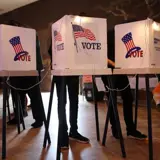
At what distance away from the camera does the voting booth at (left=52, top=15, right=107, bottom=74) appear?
1.57m

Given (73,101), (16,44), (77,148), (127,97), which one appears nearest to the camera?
(16,44)

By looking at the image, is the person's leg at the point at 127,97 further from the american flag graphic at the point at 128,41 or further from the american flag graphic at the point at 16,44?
the american flag graphic at the point at 16,44

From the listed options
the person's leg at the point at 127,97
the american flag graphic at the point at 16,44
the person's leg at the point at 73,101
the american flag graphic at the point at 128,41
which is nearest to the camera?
the american flag graphic at the point at 128,41

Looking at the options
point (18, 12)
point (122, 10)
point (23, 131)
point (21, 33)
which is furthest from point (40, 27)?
point (21, 33)

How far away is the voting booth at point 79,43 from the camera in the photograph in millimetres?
1570

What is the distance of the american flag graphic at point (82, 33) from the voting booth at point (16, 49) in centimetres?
45

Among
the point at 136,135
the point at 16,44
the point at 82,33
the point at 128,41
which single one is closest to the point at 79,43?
the point at 82,33

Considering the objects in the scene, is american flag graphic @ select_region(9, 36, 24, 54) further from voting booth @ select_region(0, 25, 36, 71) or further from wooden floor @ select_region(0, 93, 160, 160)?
wooden floor @ select_region(0, 93, 160, 160)

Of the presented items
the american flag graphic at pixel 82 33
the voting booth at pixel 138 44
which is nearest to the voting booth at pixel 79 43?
the american flag graphic at pixel 82 33

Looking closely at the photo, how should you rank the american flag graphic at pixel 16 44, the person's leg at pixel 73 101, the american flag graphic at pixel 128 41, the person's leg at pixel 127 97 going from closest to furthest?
the american flag graphic at pixel 128 41, the american flag graphic at pixel 16 44, the person's leg at pixel 73 101, the person's leg at pixel 127 97

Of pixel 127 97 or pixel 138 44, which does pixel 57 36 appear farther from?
pixel 127 97

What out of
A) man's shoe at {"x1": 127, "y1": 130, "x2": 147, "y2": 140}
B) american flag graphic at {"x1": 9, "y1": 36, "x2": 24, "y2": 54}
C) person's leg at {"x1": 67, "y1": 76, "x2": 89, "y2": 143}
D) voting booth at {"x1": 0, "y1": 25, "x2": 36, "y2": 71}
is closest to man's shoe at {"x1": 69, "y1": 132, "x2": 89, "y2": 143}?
person's leg at {"x1": 67, "y1": 76, "x2": 89, "y2": 143}

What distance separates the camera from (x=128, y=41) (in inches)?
66.9

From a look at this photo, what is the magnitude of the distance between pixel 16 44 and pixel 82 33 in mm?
506
